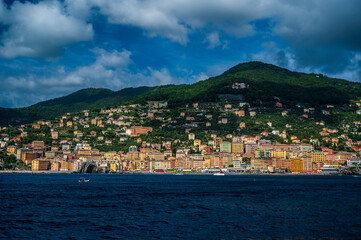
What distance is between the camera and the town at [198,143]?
138750mm

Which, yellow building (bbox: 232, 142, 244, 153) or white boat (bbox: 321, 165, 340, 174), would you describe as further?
yellow building (bbox: 232, 142, 244, 153)

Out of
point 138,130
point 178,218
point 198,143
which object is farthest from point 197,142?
point 178,218

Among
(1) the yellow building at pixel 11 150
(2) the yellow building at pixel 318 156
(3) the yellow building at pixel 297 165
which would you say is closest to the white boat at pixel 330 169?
(2) the yellow building at pixel 318 156

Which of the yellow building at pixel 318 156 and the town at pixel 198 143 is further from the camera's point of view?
the town at pixel 198 143

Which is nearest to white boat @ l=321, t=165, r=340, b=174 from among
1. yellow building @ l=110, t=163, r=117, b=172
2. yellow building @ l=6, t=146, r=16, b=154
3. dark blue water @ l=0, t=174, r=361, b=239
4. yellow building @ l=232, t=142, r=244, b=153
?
yellow building @ l=232, t=142, r=244, b=153

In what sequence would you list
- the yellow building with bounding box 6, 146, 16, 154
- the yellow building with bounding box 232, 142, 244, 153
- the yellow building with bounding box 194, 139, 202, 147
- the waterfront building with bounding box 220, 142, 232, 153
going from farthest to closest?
the yellow building with bounding box 194, 139, 202, 147, the waterfront building with bounding box 220, 142, 232, 153, the yellow building with bounding box 232, 142, 244, 153, the yellow building with bounding box 6, 146, 16, 154

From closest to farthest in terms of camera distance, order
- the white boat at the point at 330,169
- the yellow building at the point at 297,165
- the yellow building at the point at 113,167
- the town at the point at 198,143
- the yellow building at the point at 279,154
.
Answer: the white boat at the point at 330,169 → the yellow building at the point at 297,165 → the town at the point at 198,143 → the yellow building at the point at 113,167 → the yellow building at the point at 279,154

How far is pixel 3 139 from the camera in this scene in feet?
552

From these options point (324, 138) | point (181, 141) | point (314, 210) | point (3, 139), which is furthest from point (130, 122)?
point (314, 210)

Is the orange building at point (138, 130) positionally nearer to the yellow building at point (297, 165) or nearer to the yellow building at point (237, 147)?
the yellow building at point (237, 147)

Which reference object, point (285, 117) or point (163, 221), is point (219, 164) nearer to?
point (285, 117)

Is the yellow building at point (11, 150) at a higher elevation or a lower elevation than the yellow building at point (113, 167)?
higher

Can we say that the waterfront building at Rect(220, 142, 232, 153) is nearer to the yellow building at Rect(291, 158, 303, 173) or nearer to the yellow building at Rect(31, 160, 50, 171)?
the yellow building at Rect(291, 158, 303, 173)

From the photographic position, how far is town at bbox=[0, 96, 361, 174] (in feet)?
455
